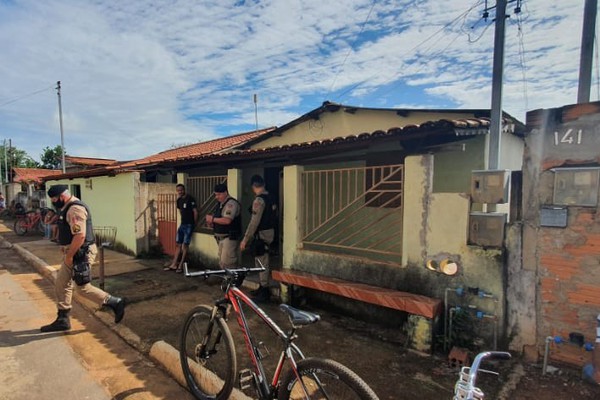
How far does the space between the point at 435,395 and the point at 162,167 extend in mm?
7699

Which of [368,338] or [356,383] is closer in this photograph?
[356,383]

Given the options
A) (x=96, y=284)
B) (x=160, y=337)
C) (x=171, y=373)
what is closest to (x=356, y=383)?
(x=171, y=373)

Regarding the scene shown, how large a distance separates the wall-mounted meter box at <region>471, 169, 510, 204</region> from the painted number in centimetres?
48

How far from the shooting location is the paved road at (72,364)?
9.96 feet

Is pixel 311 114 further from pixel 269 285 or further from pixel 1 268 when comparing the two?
pixel 1 268

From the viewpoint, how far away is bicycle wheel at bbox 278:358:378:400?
1.80 metres

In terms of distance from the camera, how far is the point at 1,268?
7.95 m

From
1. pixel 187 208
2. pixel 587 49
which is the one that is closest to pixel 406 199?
pixel 587 49

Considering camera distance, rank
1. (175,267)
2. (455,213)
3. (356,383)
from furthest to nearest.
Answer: (175,267) < (455,213) < (356,383)

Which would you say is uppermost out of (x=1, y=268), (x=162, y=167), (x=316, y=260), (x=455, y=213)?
(x=162, y=167)

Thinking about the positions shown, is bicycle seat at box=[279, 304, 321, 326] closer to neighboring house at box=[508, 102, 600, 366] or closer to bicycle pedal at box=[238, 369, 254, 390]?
bicycle pedal at box=[238, 369, 254, 390]

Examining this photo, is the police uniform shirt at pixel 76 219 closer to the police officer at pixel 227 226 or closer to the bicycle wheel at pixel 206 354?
the police officer at pixel 227 226

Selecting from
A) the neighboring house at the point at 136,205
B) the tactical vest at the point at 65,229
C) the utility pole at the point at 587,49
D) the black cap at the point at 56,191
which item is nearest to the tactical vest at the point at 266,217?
the tactical vest at the point at 65,229

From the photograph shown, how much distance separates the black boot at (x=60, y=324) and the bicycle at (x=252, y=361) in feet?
7.16
